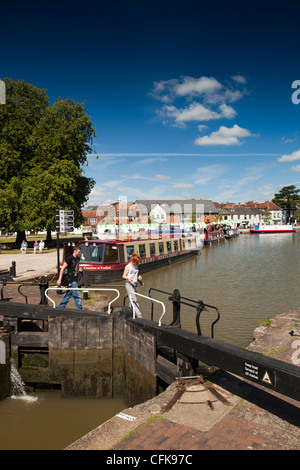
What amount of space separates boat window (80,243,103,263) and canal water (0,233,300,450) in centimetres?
284

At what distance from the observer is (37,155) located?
3366cm

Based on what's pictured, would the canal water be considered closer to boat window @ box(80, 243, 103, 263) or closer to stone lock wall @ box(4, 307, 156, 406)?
stone lock wall @ box(4, 307, 156, 406)

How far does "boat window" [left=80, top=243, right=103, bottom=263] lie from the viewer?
18547 mm

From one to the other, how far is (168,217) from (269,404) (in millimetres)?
92983

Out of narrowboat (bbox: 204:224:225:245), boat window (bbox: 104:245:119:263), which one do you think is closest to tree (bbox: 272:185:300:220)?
narrowboat (bbox: 204:224:225:245)

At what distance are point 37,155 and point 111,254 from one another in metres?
20.0

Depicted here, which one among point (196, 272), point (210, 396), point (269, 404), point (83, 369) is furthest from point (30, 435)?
point (196, 272)

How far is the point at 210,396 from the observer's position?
4992 mm

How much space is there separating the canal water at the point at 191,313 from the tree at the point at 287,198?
338 feet

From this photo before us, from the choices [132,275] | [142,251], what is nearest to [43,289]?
[132,275]

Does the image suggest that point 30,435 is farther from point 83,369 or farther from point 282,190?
point 282,190

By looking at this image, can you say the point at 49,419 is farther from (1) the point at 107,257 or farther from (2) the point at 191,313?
(1) the point at 107,257

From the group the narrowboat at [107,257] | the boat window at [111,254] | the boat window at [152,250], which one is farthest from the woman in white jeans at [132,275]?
the boat window at [152,250]
